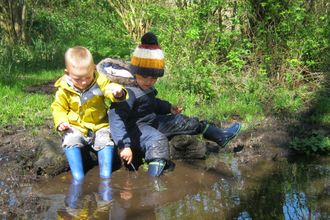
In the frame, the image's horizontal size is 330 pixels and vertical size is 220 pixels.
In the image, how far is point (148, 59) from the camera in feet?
9.53

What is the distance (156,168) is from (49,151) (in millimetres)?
1184

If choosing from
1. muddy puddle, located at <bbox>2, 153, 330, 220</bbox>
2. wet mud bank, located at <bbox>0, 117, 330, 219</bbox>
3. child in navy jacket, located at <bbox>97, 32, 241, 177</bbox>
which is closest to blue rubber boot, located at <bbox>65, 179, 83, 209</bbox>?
muddy puddle, located at <bbox>2, 153, 330, 220</bbox>

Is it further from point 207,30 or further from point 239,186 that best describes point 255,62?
point 239,186

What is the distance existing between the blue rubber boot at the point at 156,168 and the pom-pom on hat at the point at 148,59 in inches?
35.7

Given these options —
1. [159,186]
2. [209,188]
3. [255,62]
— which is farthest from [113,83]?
[255,62]

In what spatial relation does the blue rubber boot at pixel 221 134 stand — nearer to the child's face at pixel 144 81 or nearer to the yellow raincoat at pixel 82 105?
the child's face at pixel 144 81

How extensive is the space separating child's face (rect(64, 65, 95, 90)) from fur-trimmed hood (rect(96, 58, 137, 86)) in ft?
0.73

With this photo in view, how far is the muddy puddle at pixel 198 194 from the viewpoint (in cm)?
228

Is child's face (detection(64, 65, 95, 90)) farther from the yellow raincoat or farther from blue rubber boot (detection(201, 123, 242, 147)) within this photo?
blue rubber boot (detection(201, 123, 242, 147))

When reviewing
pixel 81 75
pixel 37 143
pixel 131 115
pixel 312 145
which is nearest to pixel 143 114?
pixel 131 115

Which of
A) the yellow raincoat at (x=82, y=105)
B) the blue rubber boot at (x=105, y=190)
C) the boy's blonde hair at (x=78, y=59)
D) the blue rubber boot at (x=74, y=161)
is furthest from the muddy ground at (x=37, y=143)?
the boy's blonde hair at (x=78, y=59)

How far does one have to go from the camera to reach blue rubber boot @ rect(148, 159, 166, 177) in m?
2.95

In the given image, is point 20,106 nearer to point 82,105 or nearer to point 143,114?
point 82,105

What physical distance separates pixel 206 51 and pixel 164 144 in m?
3.02
